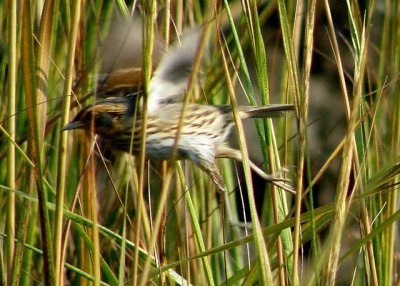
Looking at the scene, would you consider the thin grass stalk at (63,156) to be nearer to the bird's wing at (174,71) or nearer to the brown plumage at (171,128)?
the bird's wing at (174,71)

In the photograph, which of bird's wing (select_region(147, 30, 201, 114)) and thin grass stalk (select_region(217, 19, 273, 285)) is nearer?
thin grass stalk (select_region(217, 19, 273, 285))

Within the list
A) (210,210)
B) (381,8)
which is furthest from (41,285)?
(381,8)

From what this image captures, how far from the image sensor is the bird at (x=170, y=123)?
5.32 ft

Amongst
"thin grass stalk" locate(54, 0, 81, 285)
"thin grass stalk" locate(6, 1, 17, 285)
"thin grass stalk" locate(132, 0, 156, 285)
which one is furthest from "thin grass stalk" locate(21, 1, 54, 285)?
"thin grass stalk" locate(6, 1, 17, 285)

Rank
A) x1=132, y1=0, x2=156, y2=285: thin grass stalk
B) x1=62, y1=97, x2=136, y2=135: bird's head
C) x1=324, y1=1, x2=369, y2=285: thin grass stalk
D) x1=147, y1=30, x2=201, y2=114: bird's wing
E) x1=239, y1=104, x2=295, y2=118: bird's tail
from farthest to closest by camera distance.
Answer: x1=62, y1=97, x2=136, y2=135: bird's head
x1=239, y1=104, x2=295, y2=118: bird's tail
x1=147, y1=30, x2=201, y2=114: bird's wing
x1=324, y1=1, x2=369, y2=285: thin grass stalk
x1=132, y1=0, x2=156, y2=285: thin grass stalk

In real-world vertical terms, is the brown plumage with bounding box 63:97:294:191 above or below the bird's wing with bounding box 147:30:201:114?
below

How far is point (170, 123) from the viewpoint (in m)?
1.76

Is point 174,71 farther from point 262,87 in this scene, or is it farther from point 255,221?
point 255,221

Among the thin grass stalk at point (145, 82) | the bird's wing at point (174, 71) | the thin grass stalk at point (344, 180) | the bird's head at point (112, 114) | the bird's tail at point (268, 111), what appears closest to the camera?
the thin grass stalk at point (145, 82)

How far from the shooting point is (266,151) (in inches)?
59.9

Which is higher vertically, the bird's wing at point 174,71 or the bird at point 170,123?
the bird's wing at point 174,71

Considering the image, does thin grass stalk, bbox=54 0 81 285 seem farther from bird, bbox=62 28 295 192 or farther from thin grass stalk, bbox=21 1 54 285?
bird, bbox=62 28 295 192

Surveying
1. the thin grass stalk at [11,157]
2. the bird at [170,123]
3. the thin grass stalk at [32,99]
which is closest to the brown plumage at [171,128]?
the bird at [170,123]

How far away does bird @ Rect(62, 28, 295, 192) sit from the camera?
1.62 metres
